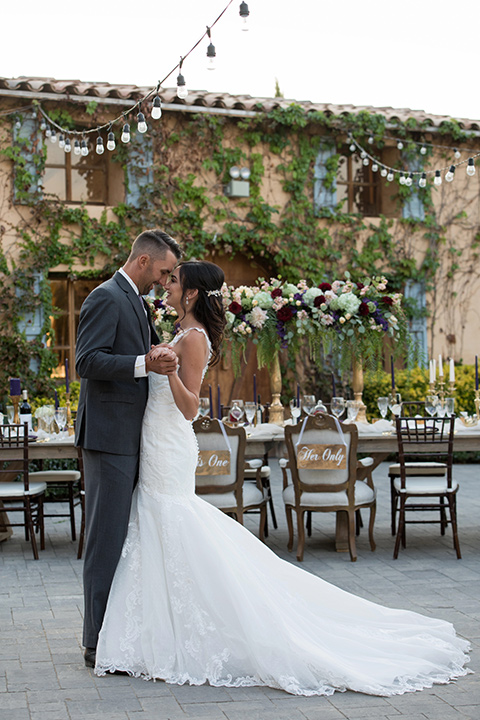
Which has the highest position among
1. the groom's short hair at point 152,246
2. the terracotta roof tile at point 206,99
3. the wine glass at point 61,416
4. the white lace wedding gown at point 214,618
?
the terracotta roof tile at point 206,99

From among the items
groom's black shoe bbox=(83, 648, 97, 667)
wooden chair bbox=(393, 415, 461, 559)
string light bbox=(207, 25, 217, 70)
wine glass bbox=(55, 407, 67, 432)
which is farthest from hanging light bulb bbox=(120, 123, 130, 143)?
groom's black shoe bbox=(83, 648, 97, 667)

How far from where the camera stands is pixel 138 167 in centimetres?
1177

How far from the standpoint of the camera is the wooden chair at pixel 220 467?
20.1 ft

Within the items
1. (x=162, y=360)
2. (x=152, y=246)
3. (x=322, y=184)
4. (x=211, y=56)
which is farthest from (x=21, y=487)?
(x=322, y=184)

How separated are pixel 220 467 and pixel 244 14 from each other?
3052mm

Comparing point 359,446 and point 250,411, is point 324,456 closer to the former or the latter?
point 359,446

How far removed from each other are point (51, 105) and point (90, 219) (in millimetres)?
1599

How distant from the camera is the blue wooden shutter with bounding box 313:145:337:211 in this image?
12.8m

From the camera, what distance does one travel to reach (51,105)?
1139 cm

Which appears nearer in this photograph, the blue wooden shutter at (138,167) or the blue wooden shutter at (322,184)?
the blue wooden shutter at (138,167)

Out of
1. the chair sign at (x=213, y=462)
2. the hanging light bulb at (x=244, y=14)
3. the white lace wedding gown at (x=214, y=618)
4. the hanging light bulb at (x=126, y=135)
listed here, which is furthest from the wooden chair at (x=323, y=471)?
the hanging light bulb at (x=126, y=135)

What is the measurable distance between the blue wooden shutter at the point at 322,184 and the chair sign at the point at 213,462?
24.1ft

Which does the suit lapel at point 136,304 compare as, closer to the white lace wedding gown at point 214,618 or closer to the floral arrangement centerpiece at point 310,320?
the white lace wedding gown at point 214,618

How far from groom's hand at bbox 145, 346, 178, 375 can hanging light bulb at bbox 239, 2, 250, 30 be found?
2.32m
